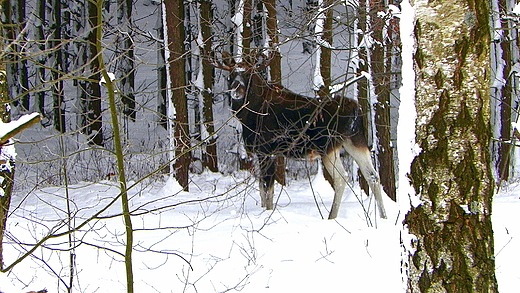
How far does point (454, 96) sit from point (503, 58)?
10458mm

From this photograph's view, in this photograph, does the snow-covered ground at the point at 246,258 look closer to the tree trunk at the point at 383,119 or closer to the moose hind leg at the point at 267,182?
the moose hind leg at the point at 267,182

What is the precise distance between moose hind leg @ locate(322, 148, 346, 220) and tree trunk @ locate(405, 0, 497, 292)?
3894mm

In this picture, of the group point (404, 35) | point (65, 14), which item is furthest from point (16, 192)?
point (65, 14)

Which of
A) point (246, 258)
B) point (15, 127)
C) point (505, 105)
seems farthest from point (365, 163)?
point (505, 105)

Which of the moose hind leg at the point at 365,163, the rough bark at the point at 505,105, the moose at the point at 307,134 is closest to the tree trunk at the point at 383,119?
the moose at the point at 307,134

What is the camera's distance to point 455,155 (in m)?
2.69

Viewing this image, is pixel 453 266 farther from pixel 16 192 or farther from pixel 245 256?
pixel 16 192

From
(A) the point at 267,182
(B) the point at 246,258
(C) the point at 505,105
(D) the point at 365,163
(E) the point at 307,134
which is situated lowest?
(B) the point at 246,258

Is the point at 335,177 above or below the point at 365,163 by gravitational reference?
below

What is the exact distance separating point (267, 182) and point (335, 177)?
99 centimetres

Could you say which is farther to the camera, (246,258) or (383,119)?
(383,119)

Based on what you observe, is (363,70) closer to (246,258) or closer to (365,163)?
(365,163)

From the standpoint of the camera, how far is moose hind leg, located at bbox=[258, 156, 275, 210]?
24.0ft

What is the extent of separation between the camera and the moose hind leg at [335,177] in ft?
22.1
